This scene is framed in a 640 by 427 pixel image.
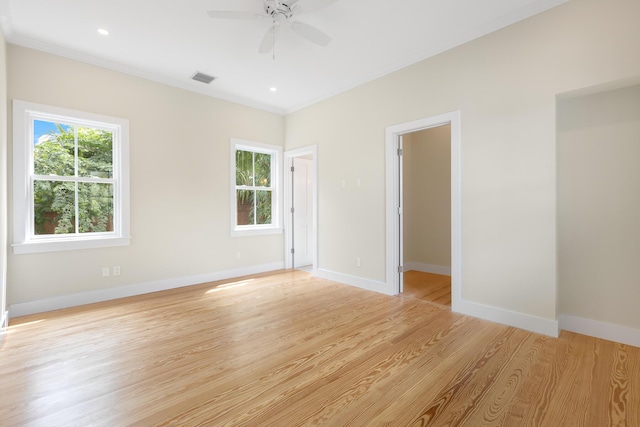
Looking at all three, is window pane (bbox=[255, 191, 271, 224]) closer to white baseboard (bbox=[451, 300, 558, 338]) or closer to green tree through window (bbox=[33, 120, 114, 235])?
green tree through window (bbox=[33, 120, 114, 235])

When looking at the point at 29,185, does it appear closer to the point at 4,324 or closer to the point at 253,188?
A: the point at 4,324

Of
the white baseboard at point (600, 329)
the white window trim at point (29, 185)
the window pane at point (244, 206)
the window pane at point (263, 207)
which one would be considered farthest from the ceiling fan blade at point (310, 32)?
the white baseboard at point (600, 329)

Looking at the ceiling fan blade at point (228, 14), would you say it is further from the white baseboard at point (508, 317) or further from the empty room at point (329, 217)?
the white baseboard at point (508, 317)

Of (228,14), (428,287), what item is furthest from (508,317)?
(228,14)

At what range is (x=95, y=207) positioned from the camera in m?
3.71

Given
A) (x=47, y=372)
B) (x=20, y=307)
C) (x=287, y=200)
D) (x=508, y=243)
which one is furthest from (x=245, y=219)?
(x=508, y=243)

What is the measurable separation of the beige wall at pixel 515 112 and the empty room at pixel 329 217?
18 mm

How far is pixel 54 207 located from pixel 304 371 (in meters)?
3.52

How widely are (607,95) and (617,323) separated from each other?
6.55ft

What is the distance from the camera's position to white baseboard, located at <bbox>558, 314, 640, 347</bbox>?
2.46 metres

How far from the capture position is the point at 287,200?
560 centimetres

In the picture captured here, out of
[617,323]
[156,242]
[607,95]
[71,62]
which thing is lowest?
[617,323]

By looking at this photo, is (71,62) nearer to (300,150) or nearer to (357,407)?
(300,150)

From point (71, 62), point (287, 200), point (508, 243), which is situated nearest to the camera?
point (508, 243)
